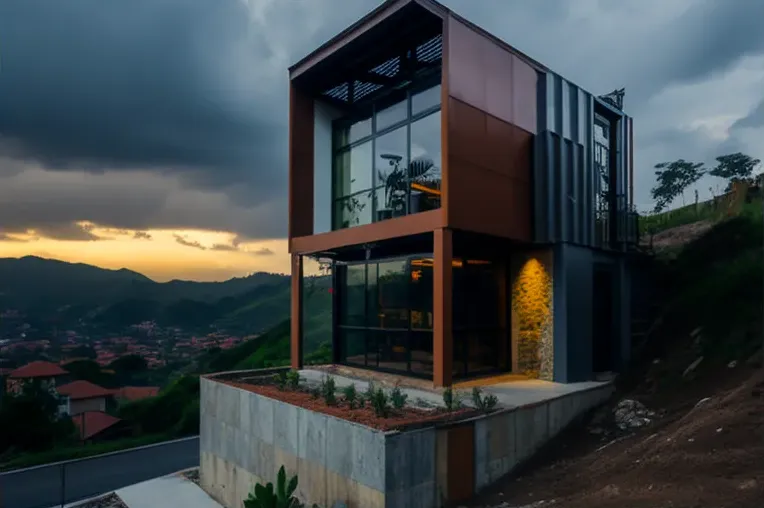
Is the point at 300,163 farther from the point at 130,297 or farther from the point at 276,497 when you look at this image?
the point at 130,297

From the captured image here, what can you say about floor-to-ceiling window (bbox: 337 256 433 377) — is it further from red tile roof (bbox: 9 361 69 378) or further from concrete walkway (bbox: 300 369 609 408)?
red tile roof (bbox: 9 361 69 378)

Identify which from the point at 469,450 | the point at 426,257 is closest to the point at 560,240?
the point at 426,257

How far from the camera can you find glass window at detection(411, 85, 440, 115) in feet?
37.0

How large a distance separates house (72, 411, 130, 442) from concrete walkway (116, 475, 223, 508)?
64.9 ft

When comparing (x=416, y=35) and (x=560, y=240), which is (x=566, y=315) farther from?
(x=416, y=35)

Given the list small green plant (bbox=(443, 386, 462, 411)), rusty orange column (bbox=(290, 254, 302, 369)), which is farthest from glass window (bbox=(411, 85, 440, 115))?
small green plant (bbox=(443, 386, 462, 411))

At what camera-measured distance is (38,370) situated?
35125 millimetres

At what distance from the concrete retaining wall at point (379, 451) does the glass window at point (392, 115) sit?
7027 mm

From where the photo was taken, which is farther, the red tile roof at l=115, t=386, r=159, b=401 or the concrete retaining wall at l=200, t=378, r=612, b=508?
the red tile roof at l=115, t=386, r=159, b=401

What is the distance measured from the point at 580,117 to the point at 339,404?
8779mm

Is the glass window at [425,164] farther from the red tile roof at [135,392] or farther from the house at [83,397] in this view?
the red tile roof at [135,392]

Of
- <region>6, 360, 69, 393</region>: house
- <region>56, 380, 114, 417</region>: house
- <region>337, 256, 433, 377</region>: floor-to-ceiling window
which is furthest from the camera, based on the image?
<region>56, 380, 114, 417</region>: house

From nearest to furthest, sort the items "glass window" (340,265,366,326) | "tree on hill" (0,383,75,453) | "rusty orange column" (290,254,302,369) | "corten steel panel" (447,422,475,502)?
"corten steel panel" (447,422,475,502) → "glass window" (340,265,366,326) → "rusty orange column" (290,254,302,369) → "tree on hill" (0,383,75,453)

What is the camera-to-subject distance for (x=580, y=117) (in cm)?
1234
